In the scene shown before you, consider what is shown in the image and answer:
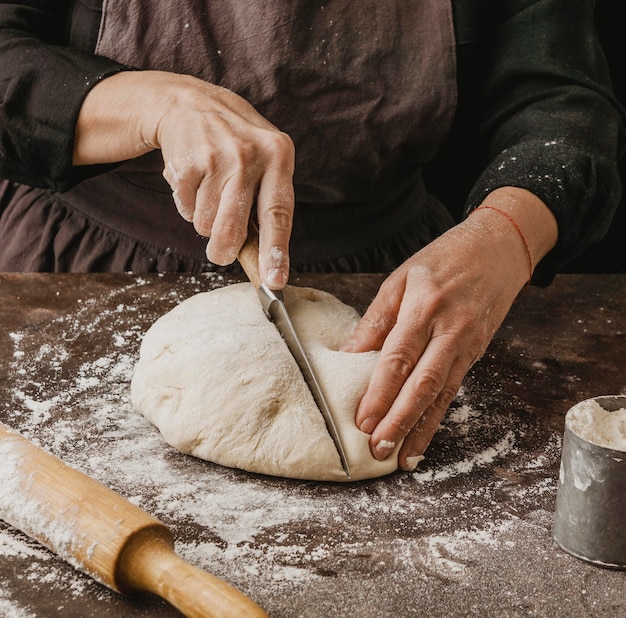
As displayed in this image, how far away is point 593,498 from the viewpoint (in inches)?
40.6

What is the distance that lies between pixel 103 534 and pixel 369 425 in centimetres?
47

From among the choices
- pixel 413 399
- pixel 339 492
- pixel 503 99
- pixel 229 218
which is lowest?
pixel 339 492

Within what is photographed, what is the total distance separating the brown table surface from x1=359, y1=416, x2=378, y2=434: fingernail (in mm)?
79

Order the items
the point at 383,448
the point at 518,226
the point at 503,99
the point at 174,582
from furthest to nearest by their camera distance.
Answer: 1. the point at 503,99
2. the point at 518,226
3. the point at 383,448
4. the point at 174,582

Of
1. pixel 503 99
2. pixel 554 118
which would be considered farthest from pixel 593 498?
pixel 503 99

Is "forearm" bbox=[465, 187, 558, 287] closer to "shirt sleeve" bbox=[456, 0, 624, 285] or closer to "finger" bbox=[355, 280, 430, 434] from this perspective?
"shirt sleeve" bbox=[456, 0, 624, 285]

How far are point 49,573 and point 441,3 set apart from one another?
139 centimetres

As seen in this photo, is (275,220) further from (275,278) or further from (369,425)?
(369,425)

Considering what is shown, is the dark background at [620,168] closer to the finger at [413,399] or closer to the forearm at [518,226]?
the forearm at [518,226]

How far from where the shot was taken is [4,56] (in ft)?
5.33

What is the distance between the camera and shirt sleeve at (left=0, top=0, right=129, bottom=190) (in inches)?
61.6

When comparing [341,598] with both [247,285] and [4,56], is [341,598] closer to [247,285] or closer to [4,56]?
[247,285]

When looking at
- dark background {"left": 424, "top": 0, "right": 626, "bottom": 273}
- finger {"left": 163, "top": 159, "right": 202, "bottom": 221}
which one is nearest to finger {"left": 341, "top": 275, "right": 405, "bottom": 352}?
finger {"left": 163, "top": 159, "right": 202, "bottom": 221}

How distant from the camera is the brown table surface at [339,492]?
1.03 meters
